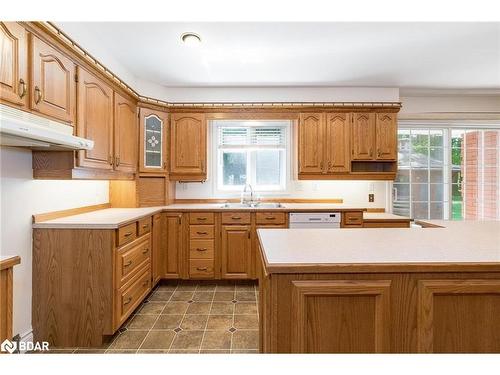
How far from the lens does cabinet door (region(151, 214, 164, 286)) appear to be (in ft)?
9.38

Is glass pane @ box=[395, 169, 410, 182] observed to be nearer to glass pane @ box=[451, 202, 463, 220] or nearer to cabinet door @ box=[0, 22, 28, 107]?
glass pane @ box=[451, 202, 463, 220]

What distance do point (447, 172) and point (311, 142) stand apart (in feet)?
7.00

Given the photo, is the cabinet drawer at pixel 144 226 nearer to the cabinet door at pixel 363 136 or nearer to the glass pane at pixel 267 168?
the glass pane at pixel 267 168

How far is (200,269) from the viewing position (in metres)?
3.11

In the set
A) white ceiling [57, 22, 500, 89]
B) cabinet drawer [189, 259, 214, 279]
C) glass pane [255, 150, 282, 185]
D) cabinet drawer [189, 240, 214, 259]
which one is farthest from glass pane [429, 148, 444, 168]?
cabinet drawer [189, 259, 214, 279]

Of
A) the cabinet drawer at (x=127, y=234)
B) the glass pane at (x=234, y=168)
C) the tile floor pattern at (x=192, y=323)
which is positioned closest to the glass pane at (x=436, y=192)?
the glass pane at (x=234, y=168)

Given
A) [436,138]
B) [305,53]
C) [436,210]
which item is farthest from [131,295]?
[436,138]

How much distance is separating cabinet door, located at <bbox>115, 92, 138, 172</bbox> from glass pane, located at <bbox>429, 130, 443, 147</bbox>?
3986mm

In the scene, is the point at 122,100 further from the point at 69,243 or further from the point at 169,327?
the point at 169,327

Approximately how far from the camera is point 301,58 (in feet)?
8.87

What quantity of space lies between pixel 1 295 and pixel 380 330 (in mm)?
1580

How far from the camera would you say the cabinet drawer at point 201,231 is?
10.2ft

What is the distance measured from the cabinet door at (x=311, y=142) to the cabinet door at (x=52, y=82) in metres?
2.43
